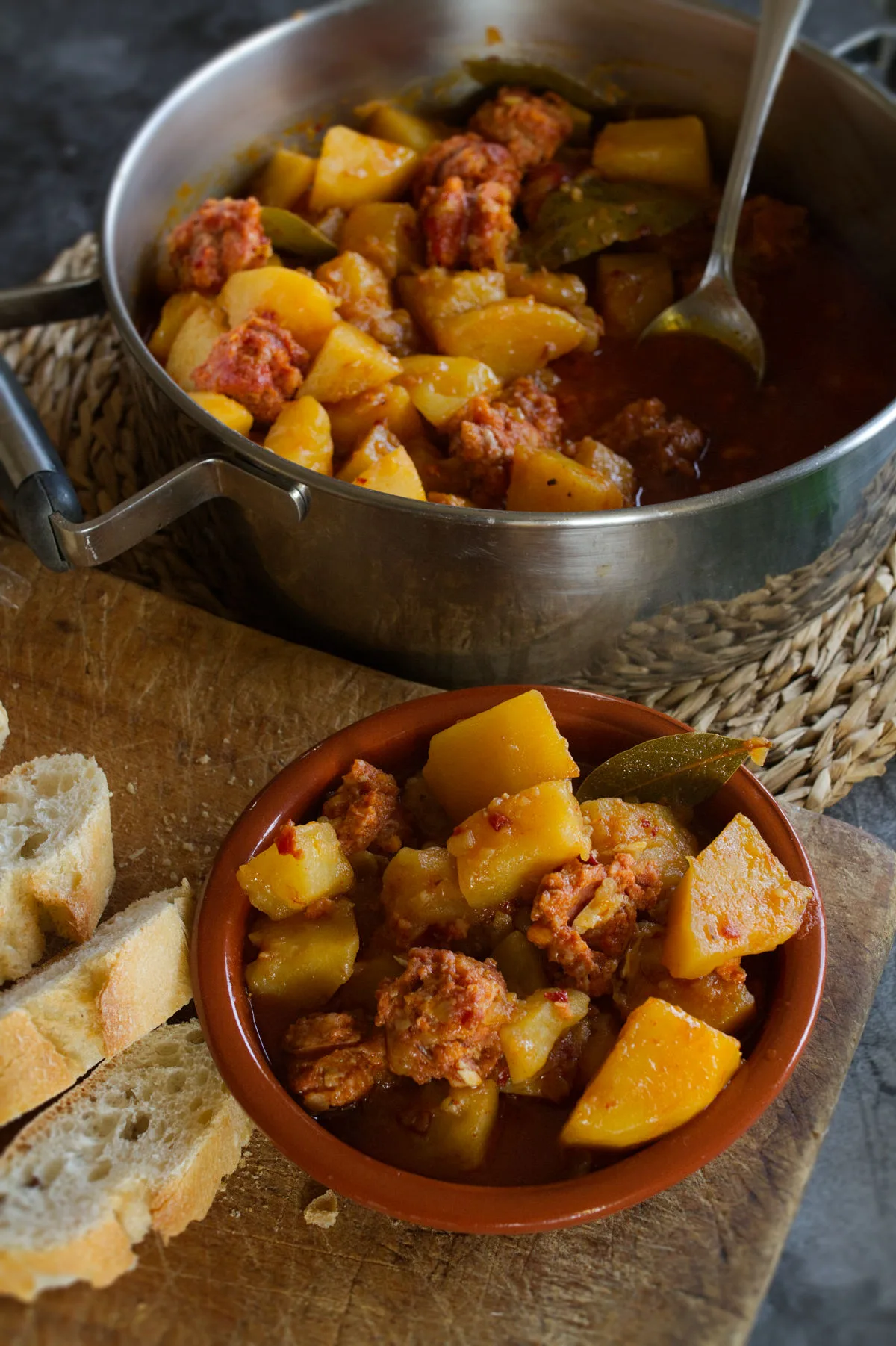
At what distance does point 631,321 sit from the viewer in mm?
3064

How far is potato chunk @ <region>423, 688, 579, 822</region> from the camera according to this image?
211cm

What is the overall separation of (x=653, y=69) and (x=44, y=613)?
216 centimetres

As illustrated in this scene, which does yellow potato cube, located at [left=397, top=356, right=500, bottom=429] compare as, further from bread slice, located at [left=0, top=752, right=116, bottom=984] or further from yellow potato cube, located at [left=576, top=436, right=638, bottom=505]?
bread slice, located at [left=0, top=752, right=116, bottom=984]

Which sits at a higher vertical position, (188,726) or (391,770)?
(391,770)

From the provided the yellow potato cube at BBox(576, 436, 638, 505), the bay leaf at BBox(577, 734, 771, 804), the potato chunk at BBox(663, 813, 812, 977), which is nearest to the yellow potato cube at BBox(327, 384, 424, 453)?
the yellow potato cube at BBox(576, 436, 638, 505)

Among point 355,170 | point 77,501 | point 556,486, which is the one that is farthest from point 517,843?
point 355,170

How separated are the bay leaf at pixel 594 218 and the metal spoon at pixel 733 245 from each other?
161 mm

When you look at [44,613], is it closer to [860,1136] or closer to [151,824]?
[151,824]

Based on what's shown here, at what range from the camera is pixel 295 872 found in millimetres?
1992

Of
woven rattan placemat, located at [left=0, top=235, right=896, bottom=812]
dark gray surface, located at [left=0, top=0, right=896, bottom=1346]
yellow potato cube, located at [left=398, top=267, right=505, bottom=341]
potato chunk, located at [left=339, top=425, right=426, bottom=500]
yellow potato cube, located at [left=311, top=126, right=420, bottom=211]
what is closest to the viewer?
dark gray surface, located at [left=0, top=0, right=896, bottom=1346]

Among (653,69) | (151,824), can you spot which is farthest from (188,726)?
(653,69)

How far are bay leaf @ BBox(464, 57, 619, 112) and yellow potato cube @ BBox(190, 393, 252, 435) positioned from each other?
1.44m

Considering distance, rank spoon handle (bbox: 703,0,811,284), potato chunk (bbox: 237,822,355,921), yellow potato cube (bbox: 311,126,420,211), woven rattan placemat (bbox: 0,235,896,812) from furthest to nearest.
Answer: yellow potato cube (bbox: 311,126,420,211) < spoon handle (bbox: 703,0,811,284) < woven rattan placemat (bbox: 0,235,896,812) < potato chunk (bbox: 237,822,355,921)

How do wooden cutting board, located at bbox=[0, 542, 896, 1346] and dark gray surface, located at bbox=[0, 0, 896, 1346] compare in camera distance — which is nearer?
wooden cutting board, located at bbox=[0, 542, 896, 1346]
